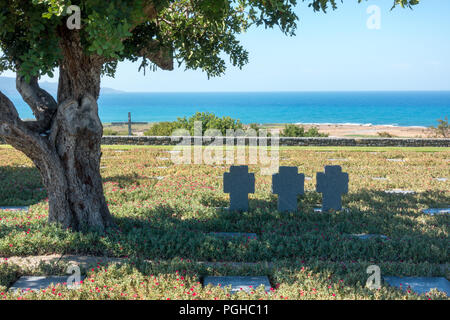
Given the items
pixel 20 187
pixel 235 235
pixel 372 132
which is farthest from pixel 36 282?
pixel 372 132

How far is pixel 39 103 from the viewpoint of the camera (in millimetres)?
6188

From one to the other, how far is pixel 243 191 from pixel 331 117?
9277cm

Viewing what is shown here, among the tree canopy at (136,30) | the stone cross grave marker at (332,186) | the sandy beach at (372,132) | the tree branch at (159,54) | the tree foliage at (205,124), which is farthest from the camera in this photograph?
the sandy beach at (372,132)

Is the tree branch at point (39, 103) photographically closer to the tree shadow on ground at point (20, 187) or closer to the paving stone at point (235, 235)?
the tree shadow on ground at point (20, 187)

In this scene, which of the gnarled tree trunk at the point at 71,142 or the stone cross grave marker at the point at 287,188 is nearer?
the gnarled tree trunk at the point at 71,142

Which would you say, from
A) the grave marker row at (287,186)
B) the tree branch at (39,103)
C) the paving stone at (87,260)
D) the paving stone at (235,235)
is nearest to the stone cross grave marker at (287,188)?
the grave marker row at (287,186)

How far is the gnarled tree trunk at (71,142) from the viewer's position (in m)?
5.74

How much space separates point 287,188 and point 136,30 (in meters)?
3.75

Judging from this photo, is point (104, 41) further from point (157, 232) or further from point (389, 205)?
point (389, 205)

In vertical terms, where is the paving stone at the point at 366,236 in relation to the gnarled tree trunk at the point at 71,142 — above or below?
below

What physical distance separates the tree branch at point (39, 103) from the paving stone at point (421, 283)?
509 cm

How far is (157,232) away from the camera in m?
6.09
